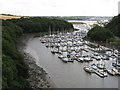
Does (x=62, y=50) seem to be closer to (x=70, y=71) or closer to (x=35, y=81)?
(x=70, y=71)

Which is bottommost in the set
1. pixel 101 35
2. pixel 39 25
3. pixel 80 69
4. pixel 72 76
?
pixel 72 76

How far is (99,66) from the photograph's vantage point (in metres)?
17.2

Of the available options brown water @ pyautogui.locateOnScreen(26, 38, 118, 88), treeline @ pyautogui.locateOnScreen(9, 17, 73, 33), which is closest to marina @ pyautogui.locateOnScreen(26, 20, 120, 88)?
brown water @ pyautogui.locateOnScreen(26, 38, 118, 88)

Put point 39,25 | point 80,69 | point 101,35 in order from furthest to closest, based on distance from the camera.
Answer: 1. point 39,25
2. point 101,35
3. point 80,69

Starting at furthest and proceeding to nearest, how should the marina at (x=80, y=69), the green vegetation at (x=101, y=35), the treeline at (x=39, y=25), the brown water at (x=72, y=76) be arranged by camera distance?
1. the treeline at (x=39, y=25)
2. the green vegetation at (x=101, y=35)
3. the marina at (x=80, y=69)
4. the brown water at (x=72, y=76)

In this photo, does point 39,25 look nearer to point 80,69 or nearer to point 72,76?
point 80,69

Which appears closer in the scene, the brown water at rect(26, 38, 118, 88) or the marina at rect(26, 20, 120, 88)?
the brown water at rect(26, 38, 118, 88)

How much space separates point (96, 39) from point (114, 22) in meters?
7.59

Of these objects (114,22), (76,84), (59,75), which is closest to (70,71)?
(59,75)

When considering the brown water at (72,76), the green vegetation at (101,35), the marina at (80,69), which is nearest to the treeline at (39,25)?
the green vegetation at (101,35)

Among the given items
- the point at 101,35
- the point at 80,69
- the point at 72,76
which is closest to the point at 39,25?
the point at 101,35

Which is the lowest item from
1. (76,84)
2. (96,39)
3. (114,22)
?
(76,84)

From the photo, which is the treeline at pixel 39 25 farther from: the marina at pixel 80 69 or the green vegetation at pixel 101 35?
the marina at pixel 80 69

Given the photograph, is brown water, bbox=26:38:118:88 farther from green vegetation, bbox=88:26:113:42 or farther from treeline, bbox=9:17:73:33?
treeline, bbox=9:17:73:33
